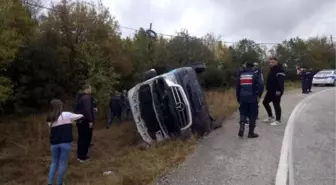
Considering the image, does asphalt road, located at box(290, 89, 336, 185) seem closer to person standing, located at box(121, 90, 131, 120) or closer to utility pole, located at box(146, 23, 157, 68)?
person standing, located at box(121, 90, 131, 120)

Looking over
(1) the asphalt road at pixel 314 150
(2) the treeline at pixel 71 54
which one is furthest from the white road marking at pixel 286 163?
(2) the treeline at pixel 71 54

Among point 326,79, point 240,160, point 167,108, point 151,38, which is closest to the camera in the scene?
point 240,160

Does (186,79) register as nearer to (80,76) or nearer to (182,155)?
(182,155)

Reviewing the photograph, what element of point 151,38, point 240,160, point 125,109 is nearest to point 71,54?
point 151,38

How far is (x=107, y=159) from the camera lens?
9266 mm

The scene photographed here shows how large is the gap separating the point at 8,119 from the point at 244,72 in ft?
59.0

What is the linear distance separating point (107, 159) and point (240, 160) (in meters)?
3.95

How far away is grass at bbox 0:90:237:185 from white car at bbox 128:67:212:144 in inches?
18.5

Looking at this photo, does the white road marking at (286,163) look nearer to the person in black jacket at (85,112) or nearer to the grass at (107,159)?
the grass at (107,159)

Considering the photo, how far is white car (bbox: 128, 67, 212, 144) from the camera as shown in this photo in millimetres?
8328

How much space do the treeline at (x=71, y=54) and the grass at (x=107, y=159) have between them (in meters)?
4.65

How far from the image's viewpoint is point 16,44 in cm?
1942

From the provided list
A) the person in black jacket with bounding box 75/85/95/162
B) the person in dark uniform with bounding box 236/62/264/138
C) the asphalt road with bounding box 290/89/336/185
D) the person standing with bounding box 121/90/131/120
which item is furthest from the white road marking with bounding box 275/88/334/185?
the person standing with bounding box 121/90/131/120

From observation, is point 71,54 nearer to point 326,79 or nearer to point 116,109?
point 116,109
